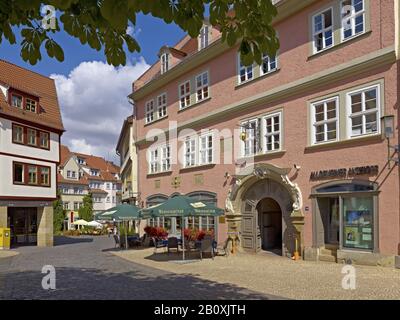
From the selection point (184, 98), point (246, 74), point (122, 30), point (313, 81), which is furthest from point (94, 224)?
point (122, 30)

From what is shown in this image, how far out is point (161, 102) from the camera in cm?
2834

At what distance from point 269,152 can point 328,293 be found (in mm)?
9350

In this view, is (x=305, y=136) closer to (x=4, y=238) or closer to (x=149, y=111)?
Answer: (x=149, y=111)

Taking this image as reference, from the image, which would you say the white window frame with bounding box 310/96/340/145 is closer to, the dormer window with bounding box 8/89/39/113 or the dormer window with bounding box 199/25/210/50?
the dormer window with bounding box 199/25/210/50

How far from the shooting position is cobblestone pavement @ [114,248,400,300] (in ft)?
32.8

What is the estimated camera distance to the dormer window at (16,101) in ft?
92.7

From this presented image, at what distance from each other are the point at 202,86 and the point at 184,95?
1.99 meters

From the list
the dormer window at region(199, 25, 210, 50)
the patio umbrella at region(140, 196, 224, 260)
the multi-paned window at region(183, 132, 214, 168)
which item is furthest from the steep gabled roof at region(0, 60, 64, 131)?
the patio umbrella at region(140, 196, 224, 260)

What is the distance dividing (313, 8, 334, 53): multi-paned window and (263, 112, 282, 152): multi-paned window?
3.22 m

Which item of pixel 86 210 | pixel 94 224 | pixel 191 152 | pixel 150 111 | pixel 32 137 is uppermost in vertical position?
pixel 150 111

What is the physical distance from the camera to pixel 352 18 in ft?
50.6

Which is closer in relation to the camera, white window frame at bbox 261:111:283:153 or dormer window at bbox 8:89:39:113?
white window frame at bbox 261:111:283:153
